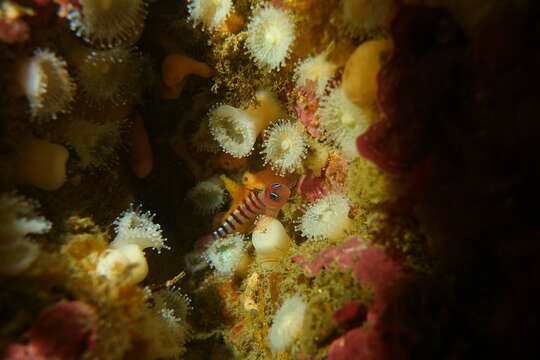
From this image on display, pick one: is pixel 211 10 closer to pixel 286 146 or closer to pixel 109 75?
pixel 109 75

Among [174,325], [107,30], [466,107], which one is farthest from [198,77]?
[466,107]

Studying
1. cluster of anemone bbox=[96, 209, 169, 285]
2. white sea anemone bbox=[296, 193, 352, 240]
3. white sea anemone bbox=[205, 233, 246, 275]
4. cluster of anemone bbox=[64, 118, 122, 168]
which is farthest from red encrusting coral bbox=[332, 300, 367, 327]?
cluster of anemone bbox=[64, 118, 122, 168]

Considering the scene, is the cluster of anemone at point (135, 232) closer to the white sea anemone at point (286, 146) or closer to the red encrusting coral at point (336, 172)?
the white sea anemone at point (286, 146)

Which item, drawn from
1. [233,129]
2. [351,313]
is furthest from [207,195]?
[351,313]

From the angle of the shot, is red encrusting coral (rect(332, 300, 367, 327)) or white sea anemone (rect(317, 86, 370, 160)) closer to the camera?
red encrusting coral (rect(332, 300, 367, 327))

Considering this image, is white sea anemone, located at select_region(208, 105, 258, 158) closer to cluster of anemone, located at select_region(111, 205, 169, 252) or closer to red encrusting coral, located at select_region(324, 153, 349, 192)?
red encrusting coral, located at select_region(324, 153, 349, 192)

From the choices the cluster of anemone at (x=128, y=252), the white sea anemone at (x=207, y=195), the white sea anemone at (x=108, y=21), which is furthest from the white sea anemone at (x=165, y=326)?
the white sea anemone at (x=108, y=21)
